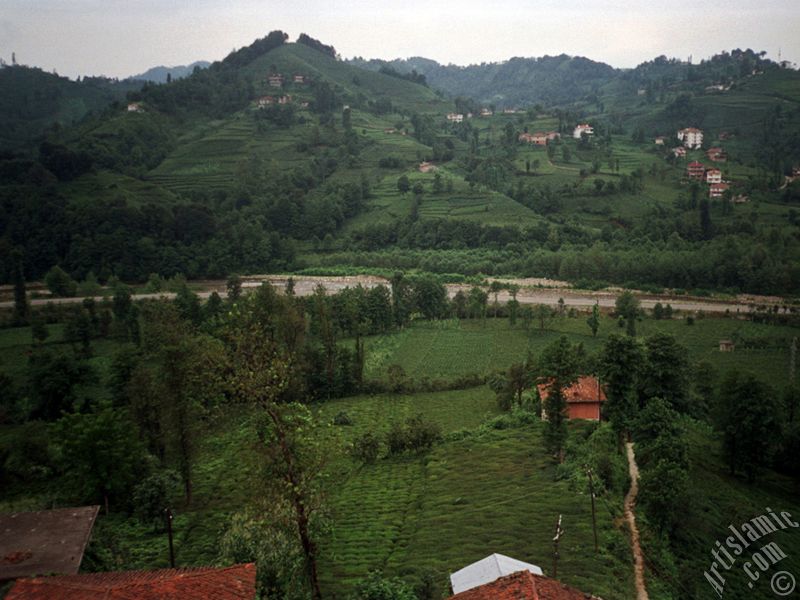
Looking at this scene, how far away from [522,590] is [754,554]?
14021 mm

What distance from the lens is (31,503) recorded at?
78.9ft

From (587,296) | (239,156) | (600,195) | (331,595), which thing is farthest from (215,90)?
(331,595)

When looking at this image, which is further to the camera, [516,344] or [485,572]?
[516,344]

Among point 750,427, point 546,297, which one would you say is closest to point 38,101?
point 546,297

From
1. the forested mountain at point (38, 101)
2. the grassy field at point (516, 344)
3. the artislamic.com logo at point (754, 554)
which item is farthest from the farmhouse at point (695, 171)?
the forested mountain at point (38, 101)

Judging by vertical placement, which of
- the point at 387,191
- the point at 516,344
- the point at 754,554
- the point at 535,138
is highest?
the point at 535,138

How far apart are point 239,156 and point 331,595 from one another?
9315cm

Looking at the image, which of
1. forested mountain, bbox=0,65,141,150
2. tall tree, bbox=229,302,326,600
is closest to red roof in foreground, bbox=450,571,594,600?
tall tree, bbox=229,302,326,600

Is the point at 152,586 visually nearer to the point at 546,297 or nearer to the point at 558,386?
the point at 558,386

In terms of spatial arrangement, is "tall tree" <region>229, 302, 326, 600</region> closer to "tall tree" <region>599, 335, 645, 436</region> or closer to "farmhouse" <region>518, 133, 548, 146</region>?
"tall tree" <region>599, 335, 645, 436</region>

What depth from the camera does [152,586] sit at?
12.3m

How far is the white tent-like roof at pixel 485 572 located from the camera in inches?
560

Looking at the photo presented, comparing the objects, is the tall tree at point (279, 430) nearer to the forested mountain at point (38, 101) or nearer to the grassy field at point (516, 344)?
the grassy field at point (516, 344)

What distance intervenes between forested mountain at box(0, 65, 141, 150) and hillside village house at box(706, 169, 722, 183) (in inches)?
4204
